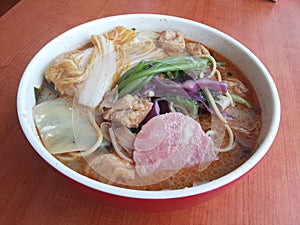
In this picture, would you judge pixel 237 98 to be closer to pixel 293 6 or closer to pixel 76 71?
pixel 76 71

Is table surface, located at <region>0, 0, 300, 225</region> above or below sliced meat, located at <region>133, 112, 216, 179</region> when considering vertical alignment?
below

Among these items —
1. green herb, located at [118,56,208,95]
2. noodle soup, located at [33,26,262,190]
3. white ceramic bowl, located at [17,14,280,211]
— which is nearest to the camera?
white ceramic bowl, located at [17,14,280,211]

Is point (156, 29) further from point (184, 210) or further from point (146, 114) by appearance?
point (184, 210)

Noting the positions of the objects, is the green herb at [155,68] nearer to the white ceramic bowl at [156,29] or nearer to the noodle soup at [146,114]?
the noodle soup at [146,114]

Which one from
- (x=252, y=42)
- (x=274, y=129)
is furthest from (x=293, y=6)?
(x=274, y=129)

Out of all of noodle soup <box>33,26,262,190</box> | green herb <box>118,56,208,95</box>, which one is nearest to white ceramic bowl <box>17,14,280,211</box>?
noodle soup <box>33,26,262,190</box>

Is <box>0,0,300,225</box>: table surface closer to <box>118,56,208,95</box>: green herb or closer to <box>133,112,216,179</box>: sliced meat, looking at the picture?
<box>133,112,216,179</box>: sliced meat

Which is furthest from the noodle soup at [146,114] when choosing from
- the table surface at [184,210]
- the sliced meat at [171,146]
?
the table surface at [184,210]
